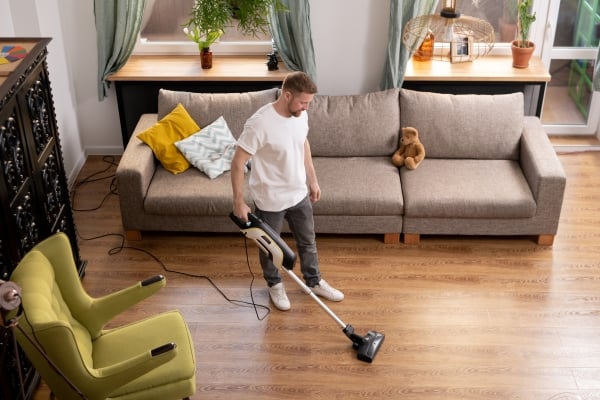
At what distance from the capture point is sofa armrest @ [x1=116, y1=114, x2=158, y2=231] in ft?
15.4

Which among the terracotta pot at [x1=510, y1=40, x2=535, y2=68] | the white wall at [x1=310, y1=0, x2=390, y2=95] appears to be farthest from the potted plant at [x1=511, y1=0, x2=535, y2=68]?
the white wall at [x1=310, y1=0, x2=390, y2=95]

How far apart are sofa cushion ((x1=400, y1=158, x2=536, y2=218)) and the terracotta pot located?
95 cm

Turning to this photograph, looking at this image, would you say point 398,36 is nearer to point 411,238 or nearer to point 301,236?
point 411,238

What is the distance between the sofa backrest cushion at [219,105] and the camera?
5.12 meters

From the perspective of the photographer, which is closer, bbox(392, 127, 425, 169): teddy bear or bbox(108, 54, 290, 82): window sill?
bbox(392, 127, 425, 169): teddy bear

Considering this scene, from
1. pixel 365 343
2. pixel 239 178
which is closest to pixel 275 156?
pixel 239 178

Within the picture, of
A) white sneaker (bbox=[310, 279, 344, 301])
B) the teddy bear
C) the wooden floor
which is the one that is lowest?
the wooden floor

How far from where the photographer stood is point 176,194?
15.5 ft

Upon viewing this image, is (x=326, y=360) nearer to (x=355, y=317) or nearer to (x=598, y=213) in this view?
(x=355, y=317)

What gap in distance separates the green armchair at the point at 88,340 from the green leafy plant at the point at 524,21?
331 centimetres

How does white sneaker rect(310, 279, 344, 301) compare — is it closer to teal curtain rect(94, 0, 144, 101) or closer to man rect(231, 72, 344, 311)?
man rect(231, 72, 344, 311)

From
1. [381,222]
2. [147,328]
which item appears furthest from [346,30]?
[147,328]

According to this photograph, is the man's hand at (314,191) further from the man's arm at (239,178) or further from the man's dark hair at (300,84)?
the man's dark hair at (300,84)

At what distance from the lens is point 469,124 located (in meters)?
5.09
